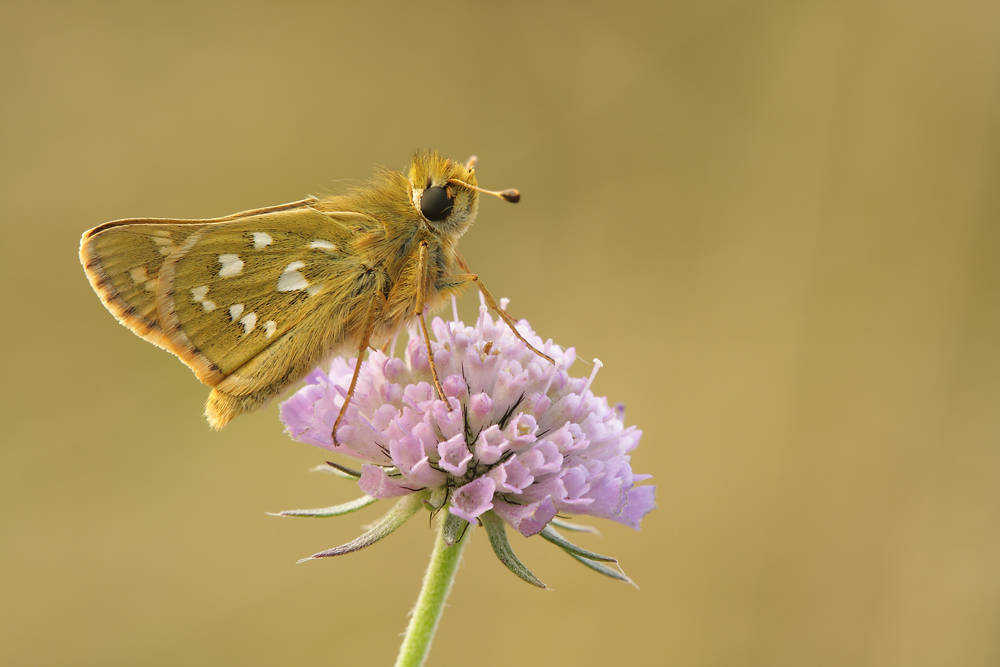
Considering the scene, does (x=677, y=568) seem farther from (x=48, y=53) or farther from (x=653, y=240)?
(x=48, y=53)

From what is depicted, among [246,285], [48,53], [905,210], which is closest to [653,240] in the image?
[905,210]

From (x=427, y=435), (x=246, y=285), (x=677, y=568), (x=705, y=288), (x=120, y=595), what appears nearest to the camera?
(x=427, y=435)

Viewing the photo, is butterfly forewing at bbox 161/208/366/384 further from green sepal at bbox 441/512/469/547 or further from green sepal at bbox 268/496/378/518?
green sepal at bbox 441/512/469/547

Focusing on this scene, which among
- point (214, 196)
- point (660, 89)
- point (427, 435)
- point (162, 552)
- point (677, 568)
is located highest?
point (660, 89)

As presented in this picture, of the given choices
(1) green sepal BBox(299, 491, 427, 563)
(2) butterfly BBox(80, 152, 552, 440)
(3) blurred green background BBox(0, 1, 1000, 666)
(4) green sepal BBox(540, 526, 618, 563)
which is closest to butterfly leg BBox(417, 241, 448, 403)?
(2) butterfly BBox(80, 152, 552, 440)

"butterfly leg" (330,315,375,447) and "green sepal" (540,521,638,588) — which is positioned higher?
"butterfly leg" (330,315,375,447)

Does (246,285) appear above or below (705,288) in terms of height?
below

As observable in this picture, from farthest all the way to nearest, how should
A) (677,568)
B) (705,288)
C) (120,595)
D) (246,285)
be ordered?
(705,288), (677,568), (120,595), (246,285)
